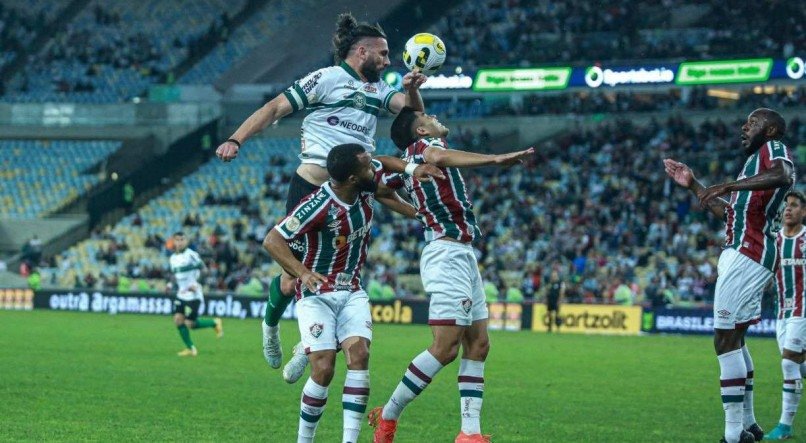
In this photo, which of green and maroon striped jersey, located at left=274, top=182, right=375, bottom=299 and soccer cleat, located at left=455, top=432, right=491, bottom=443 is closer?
green and maroon striped jersey, located at left=274, top=182, right=375, bottom=299

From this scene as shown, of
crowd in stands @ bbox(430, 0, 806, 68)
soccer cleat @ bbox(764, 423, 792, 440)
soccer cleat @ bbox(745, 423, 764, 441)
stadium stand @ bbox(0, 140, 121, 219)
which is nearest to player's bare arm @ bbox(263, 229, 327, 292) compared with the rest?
soccer cleat @ bbox(745, 423, 764, 441)

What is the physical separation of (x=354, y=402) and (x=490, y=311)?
27.0m

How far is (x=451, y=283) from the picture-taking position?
10406 millimetres

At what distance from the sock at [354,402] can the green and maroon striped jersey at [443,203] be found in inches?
68.4

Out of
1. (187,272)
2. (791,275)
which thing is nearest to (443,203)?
(791,275)

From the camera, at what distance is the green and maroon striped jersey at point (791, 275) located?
1305 cm

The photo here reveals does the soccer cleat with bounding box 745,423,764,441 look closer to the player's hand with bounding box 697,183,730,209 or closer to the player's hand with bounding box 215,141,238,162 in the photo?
the player's hand with bounding box 697,183,730,209

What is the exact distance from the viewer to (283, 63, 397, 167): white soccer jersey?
10.9 m

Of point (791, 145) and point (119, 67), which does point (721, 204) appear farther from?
point (119, 67)

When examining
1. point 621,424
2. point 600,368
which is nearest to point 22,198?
point 600,368

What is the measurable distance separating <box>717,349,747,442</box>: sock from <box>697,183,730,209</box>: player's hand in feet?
4.54

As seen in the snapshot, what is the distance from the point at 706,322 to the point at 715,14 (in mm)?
17734

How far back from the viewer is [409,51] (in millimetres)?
10867

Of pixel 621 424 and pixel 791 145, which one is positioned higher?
pixel 791 145
